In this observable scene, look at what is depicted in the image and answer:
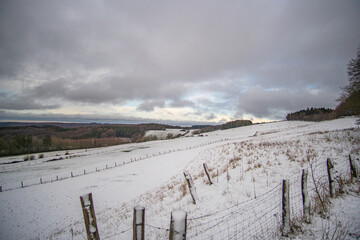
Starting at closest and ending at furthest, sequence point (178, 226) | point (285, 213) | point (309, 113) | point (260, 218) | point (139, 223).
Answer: point (178, 226), point (139, 223), point (285, 213), point (260, 218), point (309, 113)

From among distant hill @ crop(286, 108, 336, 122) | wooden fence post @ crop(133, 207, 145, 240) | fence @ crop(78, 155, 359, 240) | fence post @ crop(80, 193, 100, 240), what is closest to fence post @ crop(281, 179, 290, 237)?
fence @ crop(78, 155, 359, 240)

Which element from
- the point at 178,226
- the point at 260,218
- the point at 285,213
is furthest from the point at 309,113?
the point at 178,226

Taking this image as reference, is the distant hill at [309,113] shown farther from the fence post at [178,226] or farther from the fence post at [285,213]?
the fence post at [178,226]

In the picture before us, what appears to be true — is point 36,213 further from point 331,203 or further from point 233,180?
point 331,203

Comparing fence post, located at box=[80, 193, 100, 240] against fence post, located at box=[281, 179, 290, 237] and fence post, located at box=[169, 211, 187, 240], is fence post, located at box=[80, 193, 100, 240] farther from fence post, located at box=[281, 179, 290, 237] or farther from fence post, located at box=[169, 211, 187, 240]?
fence post, located at box=[281, 179, 290, 237]

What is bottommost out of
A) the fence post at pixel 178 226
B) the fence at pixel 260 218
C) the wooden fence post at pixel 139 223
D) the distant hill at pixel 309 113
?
the fence at pixel 260 218

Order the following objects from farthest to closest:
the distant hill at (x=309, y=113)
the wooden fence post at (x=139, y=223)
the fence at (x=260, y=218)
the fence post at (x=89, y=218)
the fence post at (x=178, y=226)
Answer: the distant hill at (x=309, y=113) → the fence at (x=260, y=218) → the fence post at (x=89, y=218) → the wooden fence post at (x=139, y=223) → the fence post at (x=178, y=226)

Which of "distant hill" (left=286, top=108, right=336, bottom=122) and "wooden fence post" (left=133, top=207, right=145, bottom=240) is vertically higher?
"distant hill" (left=286, top=108, right=336, bottom=122)

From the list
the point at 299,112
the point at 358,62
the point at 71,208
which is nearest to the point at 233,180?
the point at 71,208

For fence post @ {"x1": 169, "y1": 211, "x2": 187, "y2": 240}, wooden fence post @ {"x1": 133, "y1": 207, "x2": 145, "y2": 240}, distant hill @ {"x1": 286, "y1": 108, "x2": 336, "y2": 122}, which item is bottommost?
wooden fence post @ {"x1": 133, "y1": 207, "x2": 145, "y2": 240}

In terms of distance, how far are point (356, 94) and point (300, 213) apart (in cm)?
2223

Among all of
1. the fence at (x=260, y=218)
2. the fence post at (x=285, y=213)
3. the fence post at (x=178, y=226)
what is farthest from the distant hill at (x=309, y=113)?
the fence post at (x=178, y=226)

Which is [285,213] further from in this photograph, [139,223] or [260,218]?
[139,223]

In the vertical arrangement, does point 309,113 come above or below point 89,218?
above
